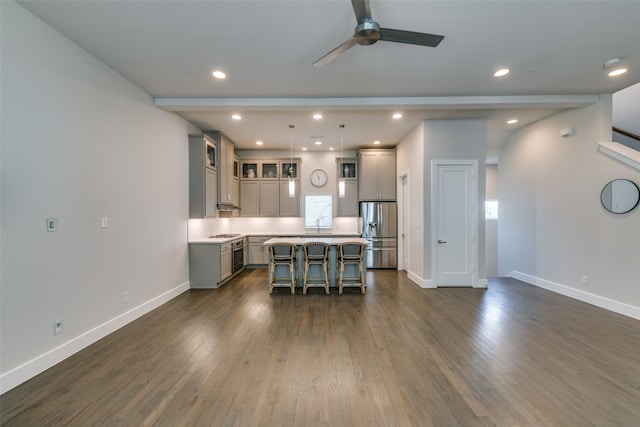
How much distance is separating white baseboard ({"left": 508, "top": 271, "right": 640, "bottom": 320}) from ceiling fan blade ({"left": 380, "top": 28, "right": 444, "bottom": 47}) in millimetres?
4336

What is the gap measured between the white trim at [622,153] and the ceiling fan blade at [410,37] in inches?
139

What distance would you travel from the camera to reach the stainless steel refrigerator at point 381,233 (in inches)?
244

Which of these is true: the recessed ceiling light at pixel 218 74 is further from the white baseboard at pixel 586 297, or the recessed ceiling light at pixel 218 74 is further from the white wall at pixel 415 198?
the white baseboard at pixel 586 297

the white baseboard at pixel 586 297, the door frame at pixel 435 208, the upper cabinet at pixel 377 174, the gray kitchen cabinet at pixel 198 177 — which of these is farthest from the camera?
the upper cabinet at pixel 377 174

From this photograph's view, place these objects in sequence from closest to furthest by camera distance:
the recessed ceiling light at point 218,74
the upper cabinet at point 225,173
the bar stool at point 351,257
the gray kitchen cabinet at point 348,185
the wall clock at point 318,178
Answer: the recessed ceiling light at point 218,74 → the bar stool at point 351,257 → the upper cabinet at point 225,173 → the gray kitchen cabinet at point 348,185 → the wall clock at point 318,178

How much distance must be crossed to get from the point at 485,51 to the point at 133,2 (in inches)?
132

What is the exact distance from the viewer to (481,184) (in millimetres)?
4578

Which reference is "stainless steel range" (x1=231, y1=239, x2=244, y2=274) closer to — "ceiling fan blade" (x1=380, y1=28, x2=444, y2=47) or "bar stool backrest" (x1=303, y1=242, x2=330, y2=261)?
"bar stool backrest" (x1=303, y1=242, x2=330, y2=261)

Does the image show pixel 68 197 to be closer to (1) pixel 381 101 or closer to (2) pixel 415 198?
(1) pixel 381 101

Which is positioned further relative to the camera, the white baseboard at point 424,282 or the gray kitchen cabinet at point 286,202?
the gray kitchen cabinet at point 286,202

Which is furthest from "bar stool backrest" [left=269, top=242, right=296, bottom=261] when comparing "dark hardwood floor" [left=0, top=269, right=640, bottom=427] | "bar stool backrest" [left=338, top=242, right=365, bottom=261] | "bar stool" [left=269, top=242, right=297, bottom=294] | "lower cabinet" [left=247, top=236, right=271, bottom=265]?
"lower cabinet" [left=247, top=236, right=271, bottom=265]

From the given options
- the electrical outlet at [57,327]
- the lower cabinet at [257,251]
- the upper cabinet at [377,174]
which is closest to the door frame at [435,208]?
the upper cabinet at [377,174]

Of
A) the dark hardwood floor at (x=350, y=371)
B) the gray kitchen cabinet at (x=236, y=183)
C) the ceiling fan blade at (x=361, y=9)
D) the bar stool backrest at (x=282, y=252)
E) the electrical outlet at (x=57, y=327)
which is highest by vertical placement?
the ceiling fan blade at (x=361, y=9)

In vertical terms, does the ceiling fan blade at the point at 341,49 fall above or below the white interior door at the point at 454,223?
Answer: above
